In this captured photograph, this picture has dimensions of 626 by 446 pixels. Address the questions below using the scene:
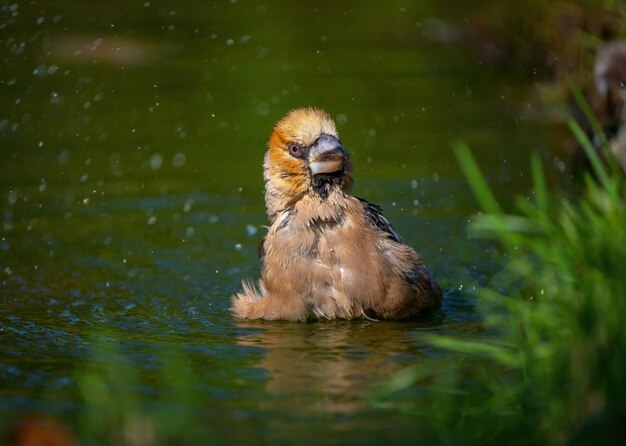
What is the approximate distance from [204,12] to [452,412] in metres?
14.1

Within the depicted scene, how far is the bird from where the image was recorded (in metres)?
6.57

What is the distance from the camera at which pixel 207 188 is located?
10359 millimetres

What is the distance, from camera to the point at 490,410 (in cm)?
452

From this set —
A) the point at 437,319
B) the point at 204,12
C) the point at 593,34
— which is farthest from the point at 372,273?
the point at 204,12

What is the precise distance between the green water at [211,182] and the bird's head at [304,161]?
0.83m

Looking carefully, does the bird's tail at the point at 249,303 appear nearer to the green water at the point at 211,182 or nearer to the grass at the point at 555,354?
the green water at the point at 211,182

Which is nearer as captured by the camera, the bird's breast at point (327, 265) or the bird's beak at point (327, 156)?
the bird's breast at point (327, 265)

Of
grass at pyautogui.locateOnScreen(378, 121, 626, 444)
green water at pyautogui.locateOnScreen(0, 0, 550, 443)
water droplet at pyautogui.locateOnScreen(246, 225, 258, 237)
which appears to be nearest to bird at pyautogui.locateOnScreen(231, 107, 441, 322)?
green water at pyautogui.locateOnScreen(0, 0, 550, 443)

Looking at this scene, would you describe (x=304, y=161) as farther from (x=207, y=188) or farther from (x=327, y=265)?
(x=207, y=188)

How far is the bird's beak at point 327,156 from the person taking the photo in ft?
21.9

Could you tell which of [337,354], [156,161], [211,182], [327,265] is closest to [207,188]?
[211,182]

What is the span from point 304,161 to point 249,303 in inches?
35.5

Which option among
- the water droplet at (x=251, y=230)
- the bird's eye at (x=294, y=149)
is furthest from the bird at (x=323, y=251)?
the water droplet at (x=251, y=230)

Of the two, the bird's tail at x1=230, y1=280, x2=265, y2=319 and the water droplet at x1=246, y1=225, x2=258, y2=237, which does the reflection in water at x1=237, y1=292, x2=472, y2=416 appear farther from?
the water droplet at x1=246, y1=225, x2=258, y2=237
